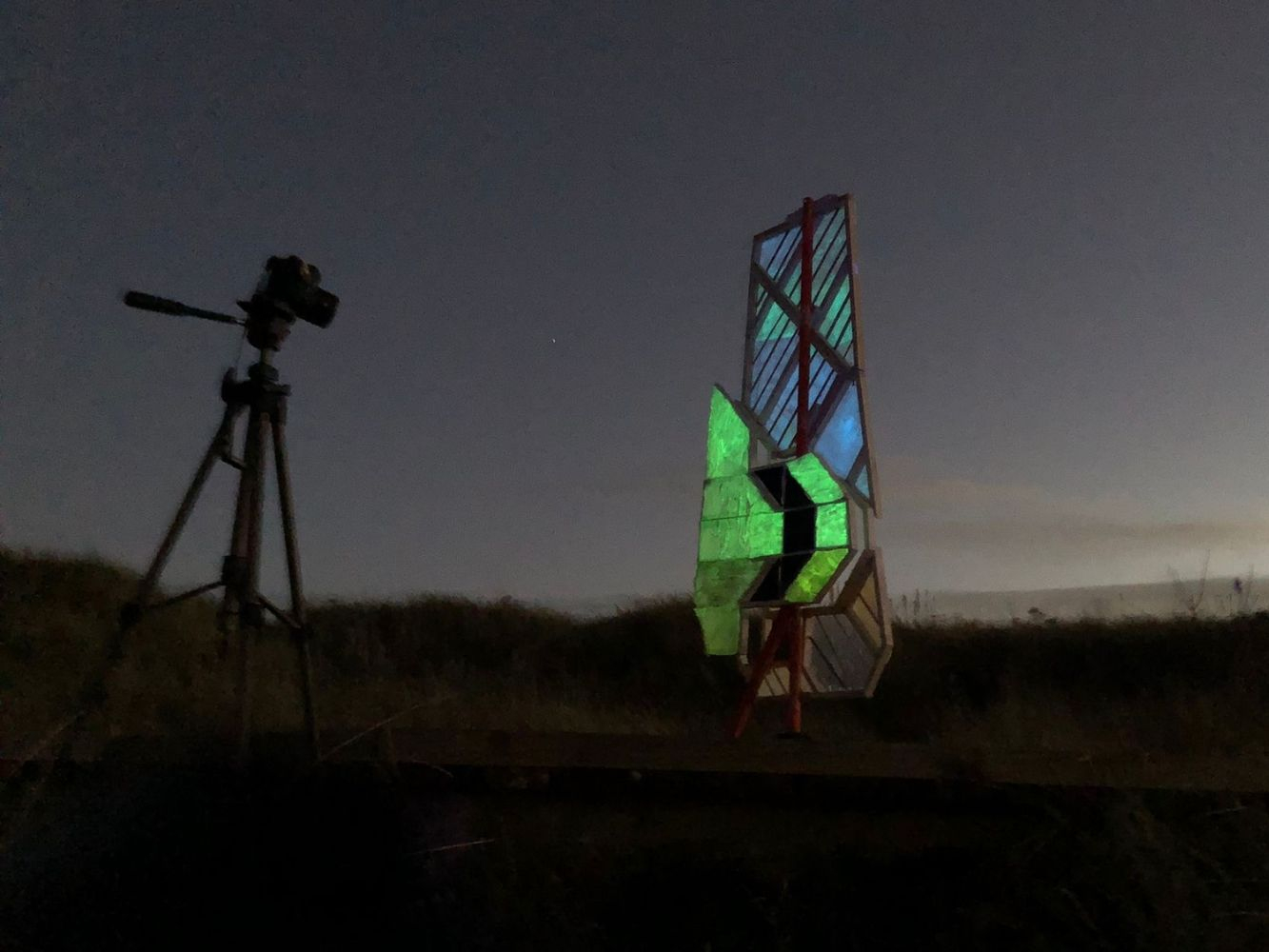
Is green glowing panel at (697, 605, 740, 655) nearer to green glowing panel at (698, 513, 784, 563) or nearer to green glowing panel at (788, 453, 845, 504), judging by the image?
green glowing panel at (698, 513, 784, 563)

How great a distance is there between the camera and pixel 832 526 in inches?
149

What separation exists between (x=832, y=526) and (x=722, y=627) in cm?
74

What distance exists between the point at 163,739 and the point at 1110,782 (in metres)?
2.56

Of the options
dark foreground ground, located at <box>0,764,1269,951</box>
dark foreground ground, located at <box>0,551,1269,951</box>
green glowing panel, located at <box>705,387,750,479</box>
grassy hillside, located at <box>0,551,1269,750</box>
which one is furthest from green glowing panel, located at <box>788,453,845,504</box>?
dark foreground ground, located at <box>0,764,1269,951</box>

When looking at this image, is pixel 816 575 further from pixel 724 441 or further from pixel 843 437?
pixel 724 441

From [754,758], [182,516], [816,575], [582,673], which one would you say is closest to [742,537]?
[816,575]

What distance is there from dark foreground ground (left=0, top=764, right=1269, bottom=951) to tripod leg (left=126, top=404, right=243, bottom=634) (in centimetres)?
46

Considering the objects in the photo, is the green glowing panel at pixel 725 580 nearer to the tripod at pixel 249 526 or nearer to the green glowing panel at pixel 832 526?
the green glowing panel at pixel 832 526

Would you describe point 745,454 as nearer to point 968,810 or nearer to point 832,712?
point 968,810

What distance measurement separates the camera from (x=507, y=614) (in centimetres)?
923

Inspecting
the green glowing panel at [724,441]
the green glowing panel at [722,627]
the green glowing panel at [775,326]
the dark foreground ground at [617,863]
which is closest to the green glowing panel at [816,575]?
the green glowing panel at [722,627]

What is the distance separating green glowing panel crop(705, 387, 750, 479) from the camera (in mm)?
4266

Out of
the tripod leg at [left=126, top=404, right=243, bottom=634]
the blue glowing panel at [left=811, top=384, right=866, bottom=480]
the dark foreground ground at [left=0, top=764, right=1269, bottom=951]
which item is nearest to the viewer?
the dark foreground ground at [left=0, top=764, right=1269, bottom=951]

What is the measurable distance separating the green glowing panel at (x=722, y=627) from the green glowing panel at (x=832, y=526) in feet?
1.72
